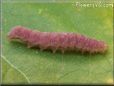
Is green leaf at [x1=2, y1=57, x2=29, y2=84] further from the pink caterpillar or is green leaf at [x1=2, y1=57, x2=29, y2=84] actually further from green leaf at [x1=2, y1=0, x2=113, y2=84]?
the pink caterpillar

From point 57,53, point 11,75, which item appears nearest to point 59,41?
point 57,53

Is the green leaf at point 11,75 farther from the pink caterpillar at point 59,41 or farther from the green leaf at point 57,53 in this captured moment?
the pink caterpillar at point 59,41

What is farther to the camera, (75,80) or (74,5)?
(74,5)

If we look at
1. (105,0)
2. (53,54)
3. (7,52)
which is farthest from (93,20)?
(7,52)

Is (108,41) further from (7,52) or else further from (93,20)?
(7,52)

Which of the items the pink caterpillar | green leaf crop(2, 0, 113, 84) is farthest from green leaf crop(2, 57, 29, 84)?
the pink caterpillar

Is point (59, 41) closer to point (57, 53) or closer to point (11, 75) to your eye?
point (57, 53)

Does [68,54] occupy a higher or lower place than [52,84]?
higher

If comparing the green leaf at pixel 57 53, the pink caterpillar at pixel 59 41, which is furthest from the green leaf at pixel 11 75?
the pink caterpillar at pixel 59 41
